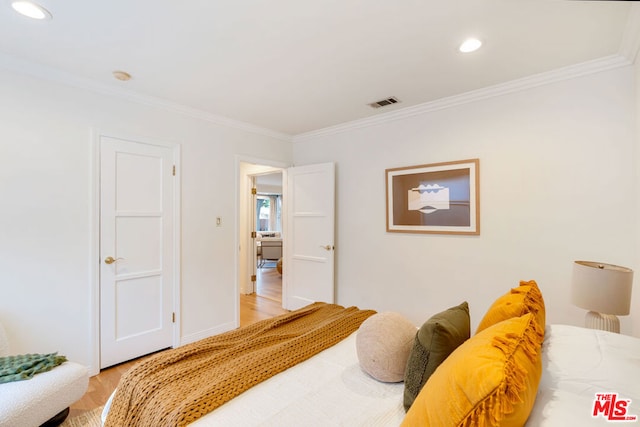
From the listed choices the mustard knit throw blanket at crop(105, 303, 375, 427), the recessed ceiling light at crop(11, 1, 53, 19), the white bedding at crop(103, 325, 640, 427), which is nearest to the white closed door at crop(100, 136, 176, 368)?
the recessed ceiling light at crop(11, 1, 53, 19)

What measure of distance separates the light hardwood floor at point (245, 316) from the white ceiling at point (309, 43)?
2489 millimetres

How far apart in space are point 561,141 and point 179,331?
3889 mm

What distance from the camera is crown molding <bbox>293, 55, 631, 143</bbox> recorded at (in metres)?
2.22

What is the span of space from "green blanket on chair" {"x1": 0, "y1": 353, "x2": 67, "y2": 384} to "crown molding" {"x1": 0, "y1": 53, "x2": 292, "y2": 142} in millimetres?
2037

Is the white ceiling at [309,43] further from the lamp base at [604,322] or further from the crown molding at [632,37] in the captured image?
the lamp base at [604,322]

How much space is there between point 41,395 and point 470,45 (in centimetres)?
341

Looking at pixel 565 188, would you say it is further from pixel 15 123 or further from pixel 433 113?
pixel 15 123

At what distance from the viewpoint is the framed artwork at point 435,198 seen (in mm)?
2838

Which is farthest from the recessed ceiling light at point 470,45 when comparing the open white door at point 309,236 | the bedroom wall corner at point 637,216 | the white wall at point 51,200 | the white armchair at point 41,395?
the white armchair at point 41,395

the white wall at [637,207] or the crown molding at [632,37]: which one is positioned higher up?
the crown molding at [632,37]

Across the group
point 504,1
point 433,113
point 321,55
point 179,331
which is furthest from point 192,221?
point 504,1

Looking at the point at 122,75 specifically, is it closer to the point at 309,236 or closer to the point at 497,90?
the point at 309,236

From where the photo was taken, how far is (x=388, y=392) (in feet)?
4.30

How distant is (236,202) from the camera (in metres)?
3.60
